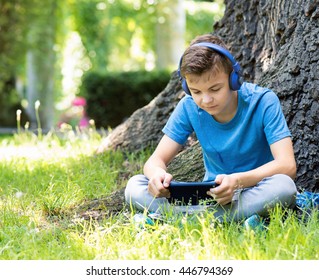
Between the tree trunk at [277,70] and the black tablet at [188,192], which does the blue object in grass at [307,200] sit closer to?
the tree trunk at [277,70]

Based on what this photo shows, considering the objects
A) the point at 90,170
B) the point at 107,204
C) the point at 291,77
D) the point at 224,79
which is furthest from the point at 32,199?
the point at 291,77

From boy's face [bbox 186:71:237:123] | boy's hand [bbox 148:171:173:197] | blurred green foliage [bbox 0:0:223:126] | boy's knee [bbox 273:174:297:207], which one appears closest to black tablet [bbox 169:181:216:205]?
boy's hand [bbox 148:171:173:197]

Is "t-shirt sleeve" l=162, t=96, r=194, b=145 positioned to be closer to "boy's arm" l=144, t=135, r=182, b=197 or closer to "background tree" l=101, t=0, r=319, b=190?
"boy's arm" l=144, t=135, r=182, b=197

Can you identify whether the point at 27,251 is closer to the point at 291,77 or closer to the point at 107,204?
the point at 107,204

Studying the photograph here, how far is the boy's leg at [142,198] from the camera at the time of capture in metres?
3.29

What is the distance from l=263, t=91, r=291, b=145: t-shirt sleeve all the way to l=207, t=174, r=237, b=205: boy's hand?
37 cm

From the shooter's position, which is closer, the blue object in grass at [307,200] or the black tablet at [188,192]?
the black tablet at [188,192]

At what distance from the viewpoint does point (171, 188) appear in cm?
321

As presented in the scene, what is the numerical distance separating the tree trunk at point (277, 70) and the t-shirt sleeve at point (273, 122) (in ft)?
1.84

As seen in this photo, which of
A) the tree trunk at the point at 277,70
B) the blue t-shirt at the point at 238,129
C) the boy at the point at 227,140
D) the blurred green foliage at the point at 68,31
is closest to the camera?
the boy at the point at 227,140

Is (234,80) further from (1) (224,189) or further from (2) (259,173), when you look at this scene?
(1) (224,189)

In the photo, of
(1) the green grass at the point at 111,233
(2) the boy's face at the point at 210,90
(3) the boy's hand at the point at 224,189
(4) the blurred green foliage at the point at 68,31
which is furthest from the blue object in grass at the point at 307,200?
(4) the blurred green foliage at the point at 68,31

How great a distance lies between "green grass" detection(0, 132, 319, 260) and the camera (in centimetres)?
269

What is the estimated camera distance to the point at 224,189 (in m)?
3.04
